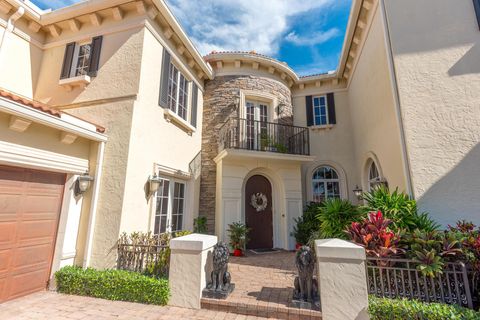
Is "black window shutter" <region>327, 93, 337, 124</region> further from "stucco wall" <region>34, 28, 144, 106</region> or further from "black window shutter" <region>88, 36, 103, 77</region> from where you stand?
"black window shutter" <region>88, 36, 103, 77</region>

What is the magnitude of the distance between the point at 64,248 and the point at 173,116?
179 inches

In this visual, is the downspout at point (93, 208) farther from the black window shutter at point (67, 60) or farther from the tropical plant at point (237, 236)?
the tropical plant at point (237, 236)

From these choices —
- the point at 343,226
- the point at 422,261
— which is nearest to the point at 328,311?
the point at 422,261

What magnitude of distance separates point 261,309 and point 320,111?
10.0m

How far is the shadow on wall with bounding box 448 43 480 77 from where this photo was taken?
606cm

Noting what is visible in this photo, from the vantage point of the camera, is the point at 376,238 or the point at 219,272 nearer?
the point at 376,238

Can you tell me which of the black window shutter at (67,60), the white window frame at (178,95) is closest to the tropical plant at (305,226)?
the white window frame at (178,95)

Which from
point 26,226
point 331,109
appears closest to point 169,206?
point 26,226

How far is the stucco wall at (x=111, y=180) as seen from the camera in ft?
17.6

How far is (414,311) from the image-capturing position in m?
3.43

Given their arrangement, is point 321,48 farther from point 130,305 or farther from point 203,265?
point 130,305

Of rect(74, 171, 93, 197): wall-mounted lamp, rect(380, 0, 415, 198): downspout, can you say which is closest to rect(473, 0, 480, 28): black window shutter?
rect(380, 0, 415, 198): downspout

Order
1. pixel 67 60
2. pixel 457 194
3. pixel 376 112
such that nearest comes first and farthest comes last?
pixel 457 194 → pixel 67 60 → pixel 376 112

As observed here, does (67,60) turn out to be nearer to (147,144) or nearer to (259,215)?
(147,144)
